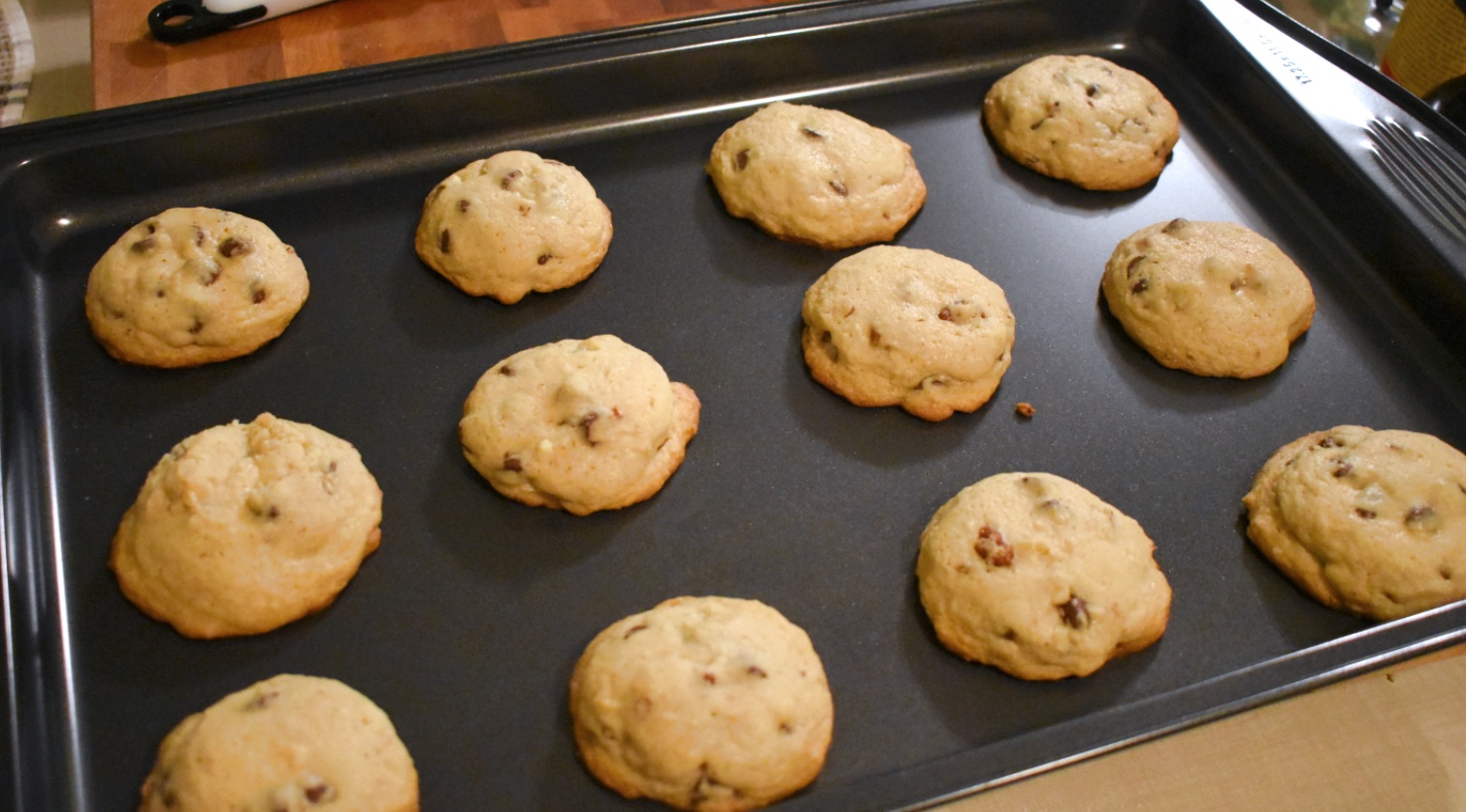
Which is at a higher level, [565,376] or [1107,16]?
[1107,16]

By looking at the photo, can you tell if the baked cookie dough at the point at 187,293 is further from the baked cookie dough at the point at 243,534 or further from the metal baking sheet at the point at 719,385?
the baked cookie dough at the point at 243,534

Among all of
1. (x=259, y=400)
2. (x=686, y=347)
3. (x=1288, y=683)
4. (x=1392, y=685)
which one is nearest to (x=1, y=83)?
(x=259, y=400)

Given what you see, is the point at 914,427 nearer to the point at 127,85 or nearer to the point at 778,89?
the point at 778,89

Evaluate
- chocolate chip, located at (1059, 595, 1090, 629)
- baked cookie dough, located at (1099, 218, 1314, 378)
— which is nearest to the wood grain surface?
baked cookie dough, located at (1099, 218, 1314, 378)

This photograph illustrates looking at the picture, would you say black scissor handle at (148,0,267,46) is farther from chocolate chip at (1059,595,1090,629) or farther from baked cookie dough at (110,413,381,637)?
chocolate chip at (1059,595,1090,629)

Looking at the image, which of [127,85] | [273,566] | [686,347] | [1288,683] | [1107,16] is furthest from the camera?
[1107,16]

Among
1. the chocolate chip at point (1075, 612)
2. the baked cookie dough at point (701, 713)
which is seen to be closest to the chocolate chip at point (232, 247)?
the baked cookie dough at point (701, 713)

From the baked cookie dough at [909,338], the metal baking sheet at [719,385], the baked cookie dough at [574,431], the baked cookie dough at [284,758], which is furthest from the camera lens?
the baked cookie dough at [909,338]
